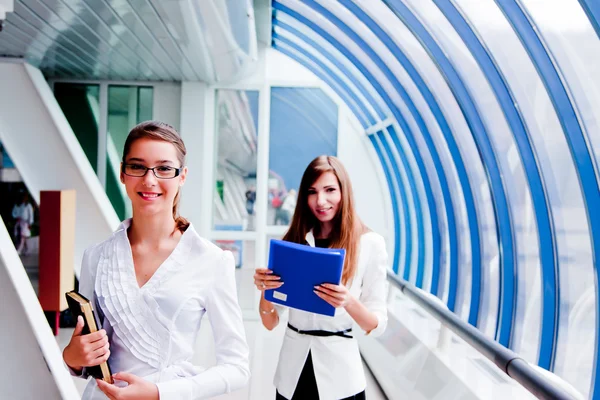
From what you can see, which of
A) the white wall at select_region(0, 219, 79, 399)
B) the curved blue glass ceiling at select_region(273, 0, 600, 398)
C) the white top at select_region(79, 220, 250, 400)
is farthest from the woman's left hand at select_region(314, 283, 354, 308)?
the white wall at select_region(0, 219, 79, 399)

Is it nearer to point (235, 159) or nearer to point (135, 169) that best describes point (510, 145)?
point (135, 169)

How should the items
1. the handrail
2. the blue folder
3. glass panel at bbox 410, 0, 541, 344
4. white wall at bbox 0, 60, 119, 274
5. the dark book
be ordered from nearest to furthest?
the dark book < the handrail < the blue folder < glass panel at bbox 410, 0, 541, 344 < white wall at bbox 0, 60, 119, 274

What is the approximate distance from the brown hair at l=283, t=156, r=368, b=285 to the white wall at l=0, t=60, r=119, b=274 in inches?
225

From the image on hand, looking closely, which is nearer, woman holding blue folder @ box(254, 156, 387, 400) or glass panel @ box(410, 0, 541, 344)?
woman holding blue folder @ box(254, 156, 387, 400)

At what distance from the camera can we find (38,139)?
796 cm

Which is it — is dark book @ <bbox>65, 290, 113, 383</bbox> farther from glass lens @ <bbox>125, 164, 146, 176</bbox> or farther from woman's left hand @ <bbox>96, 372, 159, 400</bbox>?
glass lens @ <bbox>125, 164, 146, 176</bbox>

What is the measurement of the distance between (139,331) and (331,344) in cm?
142

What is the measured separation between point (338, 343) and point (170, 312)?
4.58 ft

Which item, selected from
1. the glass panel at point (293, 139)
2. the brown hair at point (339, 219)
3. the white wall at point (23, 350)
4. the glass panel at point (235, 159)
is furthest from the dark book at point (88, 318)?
the glass panel at point (293, 139)

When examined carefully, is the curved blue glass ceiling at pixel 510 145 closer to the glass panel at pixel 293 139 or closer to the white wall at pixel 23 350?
the glass panel at pixel 293 139

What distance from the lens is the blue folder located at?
8.84ft

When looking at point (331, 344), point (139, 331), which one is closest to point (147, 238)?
point (139, 331)

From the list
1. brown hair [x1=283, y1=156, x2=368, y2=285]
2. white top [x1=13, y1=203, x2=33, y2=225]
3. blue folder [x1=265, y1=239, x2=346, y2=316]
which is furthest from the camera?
white top [x1=13, y1=203, x2=33, y2=225]

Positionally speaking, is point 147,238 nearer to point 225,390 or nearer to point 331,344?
point 225,390
